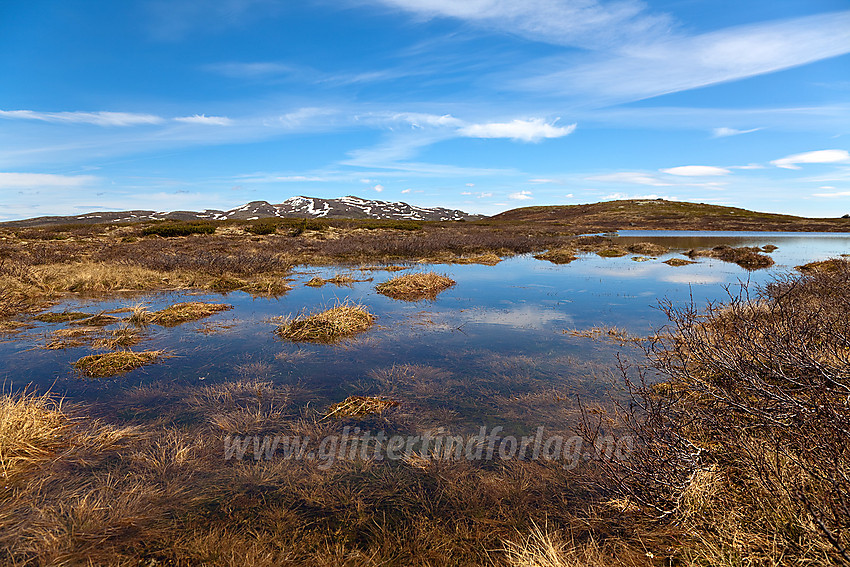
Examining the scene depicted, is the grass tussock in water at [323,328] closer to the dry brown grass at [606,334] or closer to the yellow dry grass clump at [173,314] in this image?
the yellow dry grass clump at [173,314]

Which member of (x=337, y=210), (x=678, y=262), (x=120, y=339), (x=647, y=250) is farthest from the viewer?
(x=337, y=210)

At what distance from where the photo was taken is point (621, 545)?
346 cm

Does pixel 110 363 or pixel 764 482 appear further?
pixel 110 363

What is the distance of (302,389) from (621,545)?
5.30m

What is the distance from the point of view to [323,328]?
33.7 feet

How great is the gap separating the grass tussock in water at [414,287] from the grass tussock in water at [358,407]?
883 cm

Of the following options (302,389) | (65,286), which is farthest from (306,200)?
(302,389)

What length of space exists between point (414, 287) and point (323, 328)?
641cm

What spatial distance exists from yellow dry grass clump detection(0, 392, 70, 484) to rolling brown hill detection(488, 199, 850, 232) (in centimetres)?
7707

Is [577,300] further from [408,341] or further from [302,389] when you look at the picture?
[302,389]

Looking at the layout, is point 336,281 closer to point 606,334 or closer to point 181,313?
point 181,313

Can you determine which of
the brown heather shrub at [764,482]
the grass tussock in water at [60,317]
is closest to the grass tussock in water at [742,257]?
the brown heather shrub at [764,482]

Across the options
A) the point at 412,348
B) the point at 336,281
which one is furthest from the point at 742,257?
the point at 412,348

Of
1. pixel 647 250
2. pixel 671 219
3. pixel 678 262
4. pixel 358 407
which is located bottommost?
pixel 358 407
